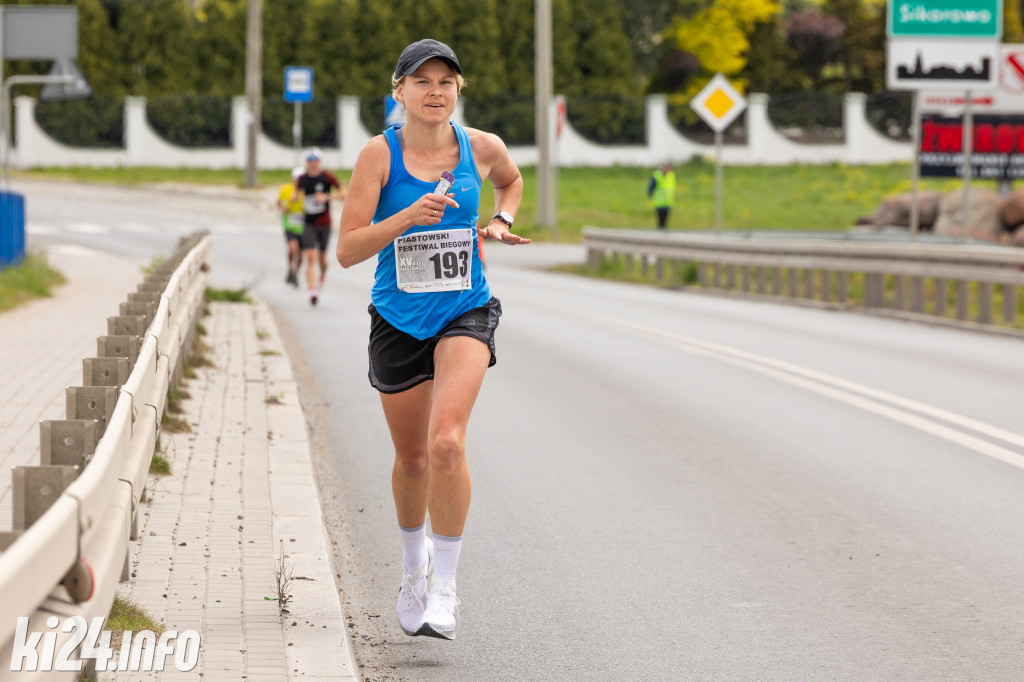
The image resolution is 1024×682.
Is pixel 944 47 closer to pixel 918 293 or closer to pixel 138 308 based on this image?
pixel 918 293

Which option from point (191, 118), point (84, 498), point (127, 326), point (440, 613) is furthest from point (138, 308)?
point (191, 118)

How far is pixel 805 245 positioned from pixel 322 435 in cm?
1193

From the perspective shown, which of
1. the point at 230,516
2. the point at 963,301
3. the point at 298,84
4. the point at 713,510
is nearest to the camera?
the point at 230,516

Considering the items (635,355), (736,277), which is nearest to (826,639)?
(635,355)

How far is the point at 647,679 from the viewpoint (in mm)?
4961

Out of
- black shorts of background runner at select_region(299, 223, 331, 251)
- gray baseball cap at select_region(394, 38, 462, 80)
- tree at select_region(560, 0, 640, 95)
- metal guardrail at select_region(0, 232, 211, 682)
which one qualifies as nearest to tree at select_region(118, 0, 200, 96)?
tree at select_region(560, 0, 640, 95)

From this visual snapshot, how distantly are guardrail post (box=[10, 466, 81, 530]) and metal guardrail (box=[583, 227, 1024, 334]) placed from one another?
13.8m

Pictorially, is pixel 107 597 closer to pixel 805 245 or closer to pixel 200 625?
Answer: pixel 200 625

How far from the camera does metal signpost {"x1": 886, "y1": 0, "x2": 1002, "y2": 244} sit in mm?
21906

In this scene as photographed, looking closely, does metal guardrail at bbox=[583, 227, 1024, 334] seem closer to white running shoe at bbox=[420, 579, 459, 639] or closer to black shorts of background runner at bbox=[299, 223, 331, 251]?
black shorts of background runner at bbox=[299, 223, 331, 251]

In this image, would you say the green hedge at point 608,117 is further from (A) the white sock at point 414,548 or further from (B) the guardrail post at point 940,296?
(A) the white sock at point 414,548

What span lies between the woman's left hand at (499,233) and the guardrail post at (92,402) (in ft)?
4.46

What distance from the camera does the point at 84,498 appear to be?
132 inches

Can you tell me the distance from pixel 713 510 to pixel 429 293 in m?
2.62
